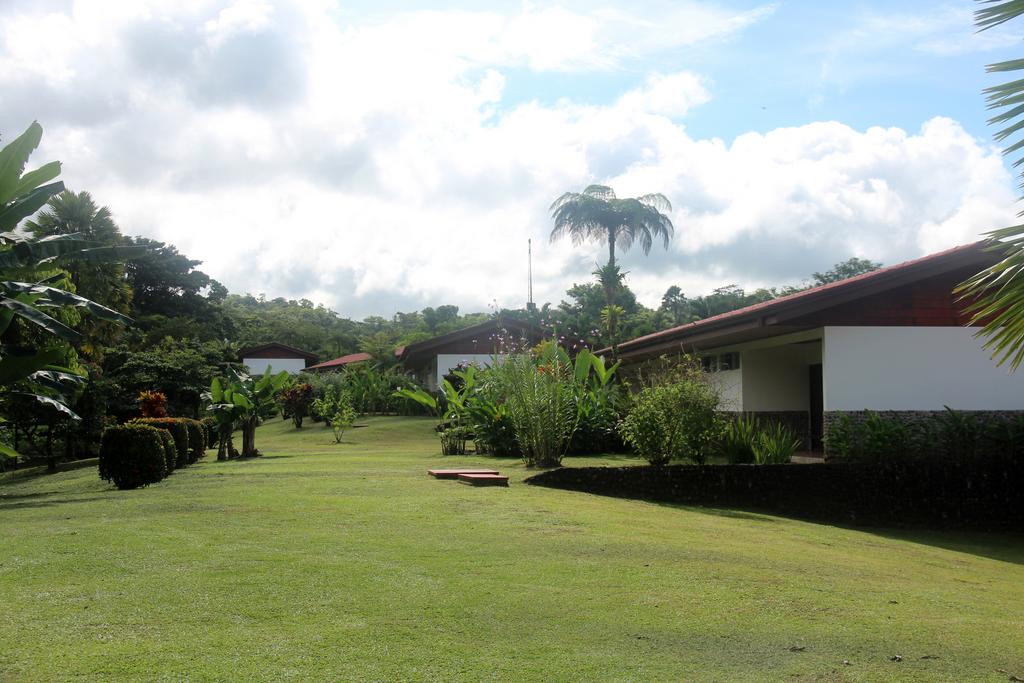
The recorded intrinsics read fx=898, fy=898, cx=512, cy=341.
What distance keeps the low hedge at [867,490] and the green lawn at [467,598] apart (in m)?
3.49

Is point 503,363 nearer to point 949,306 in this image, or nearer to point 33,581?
point 949,306

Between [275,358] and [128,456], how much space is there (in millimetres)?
50037

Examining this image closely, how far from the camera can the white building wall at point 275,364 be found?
60487 mm

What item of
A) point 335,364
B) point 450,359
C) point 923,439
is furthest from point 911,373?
point 335,364

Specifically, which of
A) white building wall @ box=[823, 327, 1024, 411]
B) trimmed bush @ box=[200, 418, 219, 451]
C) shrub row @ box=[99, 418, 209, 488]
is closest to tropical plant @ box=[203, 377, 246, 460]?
trimmed bush @ box=[200, 418, 219, 451]

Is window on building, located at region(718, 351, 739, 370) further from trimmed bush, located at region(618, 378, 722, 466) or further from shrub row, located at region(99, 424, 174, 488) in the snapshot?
shrub row, located at region(99, 424, 174, 488)

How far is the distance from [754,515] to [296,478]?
23.2ft

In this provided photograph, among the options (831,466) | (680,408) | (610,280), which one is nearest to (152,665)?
(680,408)

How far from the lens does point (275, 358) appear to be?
6231 centimetres

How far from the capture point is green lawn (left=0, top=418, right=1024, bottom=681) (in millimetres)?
4918

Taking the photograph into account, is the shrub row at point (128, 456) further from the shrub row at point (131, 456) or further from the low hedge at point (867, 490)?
the low hedge at point (867, 490)

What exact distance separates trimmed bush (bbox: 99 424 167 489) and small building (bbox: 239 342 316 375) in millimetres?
46595

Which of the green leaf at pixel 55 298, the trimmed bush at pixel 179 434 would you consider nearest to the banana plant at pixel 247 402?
the trimmed bush at pixel 179 434

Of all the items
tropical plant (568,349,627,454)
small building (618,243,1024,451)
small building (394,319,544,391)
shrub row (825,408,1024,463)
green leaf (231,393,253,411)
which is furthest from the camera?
small building (394,319,544,391)
